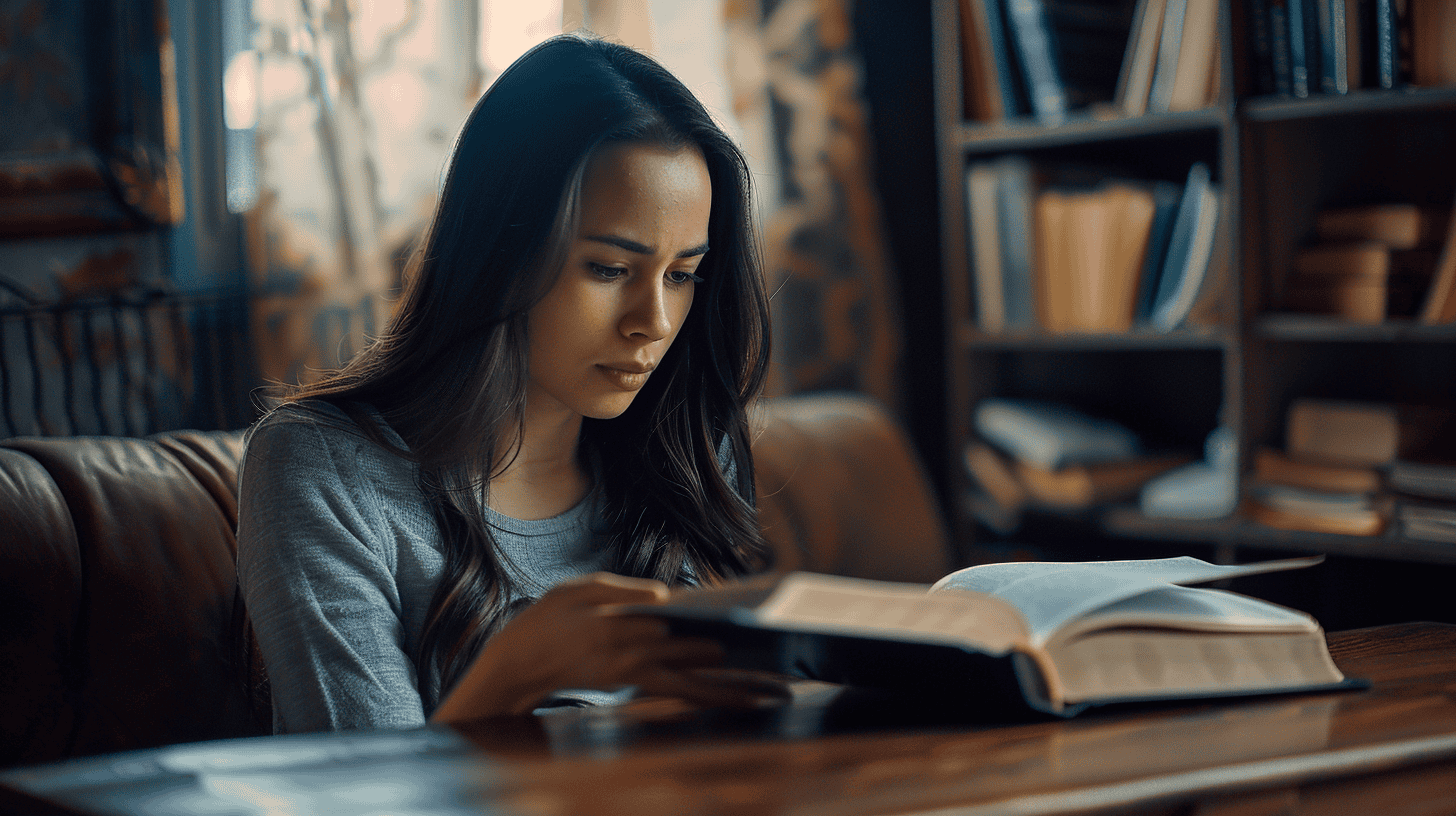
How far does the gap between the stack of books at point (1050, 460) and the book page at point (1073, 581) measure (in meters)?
1.56

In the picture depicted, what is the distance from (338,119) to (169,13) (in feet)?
0.93

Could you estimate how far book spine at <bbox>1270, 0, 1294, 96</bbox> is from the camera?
204 centimetres

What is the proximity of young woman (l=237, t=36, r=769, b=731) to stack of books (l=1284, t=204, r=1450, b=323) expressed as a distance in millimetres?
1267

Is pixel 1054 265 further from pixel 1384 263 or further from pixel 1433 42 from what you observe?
pixel 1433 42

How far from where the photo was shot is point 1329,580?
2139 mm

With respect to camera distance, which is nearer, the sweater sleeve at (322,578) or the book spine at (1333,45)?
the sweater sleeve at (322,578)

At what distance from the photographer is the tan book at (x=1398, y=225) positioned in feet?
6.63

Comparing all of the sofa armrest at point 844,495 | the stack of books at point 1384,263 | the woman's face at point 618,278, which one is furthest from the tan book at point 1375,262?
the woman's face at point 618,278

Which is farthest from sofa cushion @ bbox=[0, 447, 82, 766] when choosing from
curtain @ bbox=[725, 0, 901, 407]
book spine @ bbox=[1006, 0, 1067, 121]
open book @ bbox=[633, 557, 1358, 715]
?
book spine @ bbox=[1006, 0, 1067, 121]

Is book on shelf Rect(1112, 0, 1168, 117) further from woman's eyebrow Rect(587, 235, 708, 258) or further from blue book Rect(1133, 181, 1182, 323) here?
woman's eyebrow Rect(587, 235, 708, 258)

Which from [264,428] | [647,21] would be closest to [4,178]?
[264,428]

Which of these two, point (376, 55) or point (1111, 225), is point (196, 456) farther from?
point (1111, 225)

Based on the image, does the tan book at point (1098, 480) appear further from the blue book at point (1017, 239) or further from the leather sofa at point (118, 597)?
the leather sofa at point (118, 597)

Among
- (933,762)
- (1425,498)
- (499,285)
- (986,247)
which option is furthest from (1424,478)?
(933,762)
